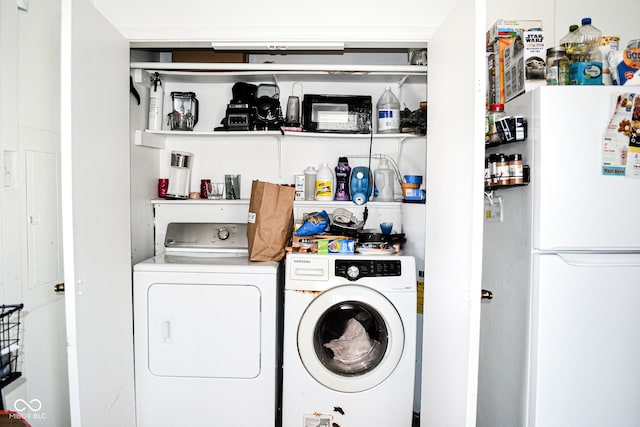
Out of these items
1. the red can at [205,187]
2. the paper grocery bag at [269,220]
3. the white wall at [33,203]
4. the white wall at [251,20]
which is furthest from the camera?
the red can at [205,187]

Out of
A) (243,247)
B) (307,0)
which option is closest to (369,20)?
(307,0)

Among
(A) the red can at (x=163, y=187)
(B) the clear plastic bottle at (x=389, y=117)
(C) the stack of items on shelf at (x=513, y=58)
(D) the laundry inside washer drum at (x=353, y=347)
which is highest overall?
(C) the stack of items on shelf at (x=513, y=58)

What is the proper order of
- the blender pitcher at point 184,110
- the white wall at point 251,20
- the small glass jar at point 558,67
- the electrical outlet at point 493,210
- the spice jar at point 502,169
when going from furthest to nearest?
the blender pitcher at point 184,110 < the white wall at point 251,20 < the electrical outlet at point 493,210 < the small glass jar at point 558,67 < the spice jar at point 502,169

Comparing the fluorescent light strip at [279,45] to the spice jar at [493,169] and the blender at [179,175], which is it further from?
the spice jar at [493,169]

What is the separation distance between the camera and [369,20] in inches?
78.7

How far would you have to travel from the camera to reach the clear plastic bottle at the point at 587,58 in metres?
1.66

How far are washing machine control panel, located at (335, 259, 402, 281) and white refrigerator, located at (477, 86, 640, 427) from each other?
63 cm

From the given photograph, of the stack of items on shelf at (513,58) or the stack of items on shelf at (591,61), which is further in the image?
the stack of items on shelf at (513,58)

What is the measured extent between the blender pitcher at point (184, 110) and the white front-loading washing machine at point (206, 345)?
956 millimetres

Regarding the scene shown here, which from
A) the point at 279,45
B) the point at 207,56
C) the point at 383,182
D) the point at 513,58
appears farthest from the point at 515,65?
the point at 207,56

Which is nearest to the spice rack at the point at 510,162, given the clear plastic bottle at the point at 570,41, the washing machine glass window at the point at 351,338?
the clear plastic bottle at the point at 570,41

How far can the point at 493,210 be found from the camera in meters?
1.93

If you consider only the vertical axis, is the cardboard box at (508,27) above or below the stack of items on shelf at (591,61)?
above

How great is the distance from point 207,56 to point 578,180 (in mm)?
2085
